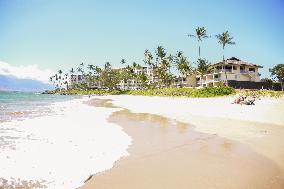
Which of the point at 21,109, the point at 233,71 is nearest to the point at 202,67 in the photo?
the point at 233,71

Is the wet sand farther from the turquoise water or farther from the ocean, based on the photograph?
the turquoise water

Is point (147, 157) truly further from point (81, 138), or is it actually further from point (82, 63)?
point (82, 63)

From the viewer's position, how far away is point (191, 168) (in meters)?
8.47

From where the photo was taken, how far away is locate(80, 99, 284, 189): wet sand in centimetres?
705

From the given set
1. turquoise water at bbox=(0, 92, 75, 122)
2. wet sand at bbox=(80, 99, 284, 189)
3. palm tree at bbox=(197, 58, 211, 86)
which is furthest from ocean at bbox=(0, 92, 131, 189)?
palm tree at bbox=(197, 58, 211, 86)

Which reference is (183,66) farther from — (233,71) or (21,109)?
(21,109)

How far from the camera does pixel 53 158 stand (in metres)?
9.46

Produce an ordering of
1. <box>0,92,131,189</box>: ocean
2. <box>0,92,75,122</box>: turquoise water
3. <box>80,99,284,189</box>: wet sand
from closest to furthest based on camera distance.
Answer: <box>80,99,284,189</box>: wet sand → <box>0,92,131,189</box>: ocean → <box>0,92,75,122</box>: turquoise water

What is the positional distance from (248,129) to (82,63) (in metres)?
181

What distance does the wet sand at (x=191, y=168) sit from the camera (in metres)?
7.05

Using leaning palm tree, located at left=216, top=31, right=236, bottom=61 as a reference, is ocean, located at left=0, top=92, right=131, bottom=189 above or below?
below

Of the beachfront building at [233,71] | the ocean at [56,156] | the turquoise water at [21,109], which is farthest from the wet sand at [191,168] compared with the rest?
the beachfront building at [233,71]

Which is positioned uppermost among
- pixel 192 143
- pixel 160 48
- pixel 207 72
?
pixel 160 48

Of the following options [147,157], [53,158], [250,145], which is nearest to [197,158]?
[147,157]
